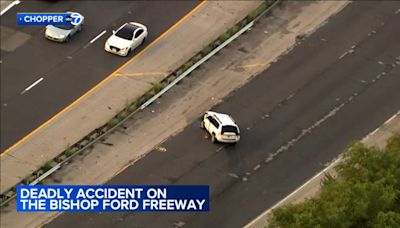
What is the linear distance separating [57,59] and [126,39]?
186 inches

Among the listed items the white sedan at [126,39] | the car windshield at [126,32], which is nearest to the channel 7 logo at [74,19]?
the white sedan at [126,39]

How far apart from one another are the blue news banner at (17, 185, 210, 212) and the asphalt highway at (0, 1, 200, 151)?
20.8ft

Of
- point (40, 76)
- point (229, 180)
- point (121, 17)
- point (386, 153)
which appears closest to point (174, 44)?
point (121, 17)

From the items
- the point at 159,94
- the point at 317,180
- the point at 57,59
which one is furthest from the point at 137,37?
the point at 317,180

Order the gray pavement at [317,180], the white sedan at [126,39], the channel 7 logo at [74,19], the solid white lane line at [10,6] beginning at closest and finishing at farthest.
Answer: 1. the gray pavement at [317,180]
2. the white sedan at [126,39]
3. the channel 7 logo at [74,19]
4. the solid white lane line at [10,6]

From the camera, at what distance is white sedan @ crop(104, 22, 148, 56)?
226ft

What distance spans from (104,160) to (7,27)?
15.4 meters

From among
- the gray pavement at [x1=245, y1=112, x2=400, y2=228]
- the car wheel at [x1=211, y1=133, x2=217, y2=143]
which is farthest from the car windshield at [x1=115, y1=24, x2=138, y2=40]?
the gray pavement at [x1=245, y1=112, x2=400, y2=228]

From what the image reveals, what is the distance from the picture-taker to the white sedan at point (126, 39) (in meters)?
68.8

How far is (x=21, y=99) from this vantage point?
6569 cm

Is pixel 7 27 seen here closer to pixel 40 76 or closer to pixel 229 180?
pixel 40 76

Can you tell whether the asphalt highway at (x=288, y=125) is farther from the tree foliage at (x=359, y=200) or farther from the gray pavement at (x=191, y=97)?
the tree foliage at (x=359, y=200)

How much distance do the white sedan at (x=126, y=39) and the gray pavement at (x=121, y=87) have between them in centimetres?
82

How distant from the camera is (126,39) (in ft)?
226
